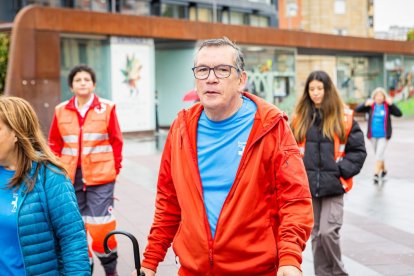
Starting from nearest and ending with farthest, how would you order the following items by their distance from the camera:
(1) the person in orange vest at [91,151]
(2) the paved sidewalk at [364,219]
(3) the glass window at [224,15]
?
(1) the person in orange vest at [91,151] < (2) the paved sidewalk at [364,219] < (3) the glass window at [224,15]

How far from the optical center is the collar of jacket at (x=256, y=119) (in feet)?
9.50

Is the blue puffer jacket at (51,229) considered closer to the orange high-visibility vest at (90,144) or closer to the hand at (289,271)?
the hand at (289,271)

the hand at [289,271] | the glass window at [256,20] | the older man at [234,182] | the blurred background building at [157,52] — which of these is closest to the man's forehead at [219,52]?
the older man at [234,182]

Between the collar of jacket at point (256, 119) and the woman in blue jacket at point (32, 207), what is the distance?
618 millimetres

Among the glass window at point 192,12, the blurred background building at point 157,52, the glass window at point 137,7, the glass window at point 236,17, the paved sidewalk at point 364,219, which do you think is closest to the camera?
the paved sidewalk at point 364,219

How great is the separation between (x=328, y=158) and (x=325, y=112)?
397 mm

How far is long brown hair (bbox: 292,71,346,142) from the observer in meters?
5.37

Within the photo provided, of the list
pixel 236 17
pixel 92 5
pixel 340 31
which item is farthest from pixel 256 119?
pixel 340 31

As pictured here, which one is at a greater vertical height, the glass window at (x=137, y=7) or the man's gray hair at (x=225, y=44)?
the glass window at (x=137, y=7)

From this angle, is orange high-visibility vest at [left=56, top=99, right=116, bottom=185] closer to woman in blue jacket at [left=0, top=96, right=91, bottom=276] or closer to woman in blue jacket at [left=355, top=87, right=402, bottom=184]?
woman in blue jacket at [left=0, top=96, right=91, bottom=276]

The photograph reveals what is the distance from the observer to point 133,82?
24.4 m

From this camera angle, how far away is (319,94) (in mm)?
5488

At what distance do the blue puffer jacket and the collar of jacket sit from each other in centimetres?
62

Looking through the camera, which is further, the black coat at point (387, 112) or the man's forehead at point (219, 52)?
the black coat at point (387, 112)
